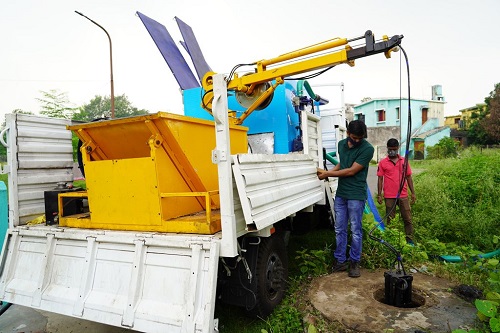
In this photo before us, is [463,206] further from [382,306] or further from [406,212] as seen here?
[382,306]

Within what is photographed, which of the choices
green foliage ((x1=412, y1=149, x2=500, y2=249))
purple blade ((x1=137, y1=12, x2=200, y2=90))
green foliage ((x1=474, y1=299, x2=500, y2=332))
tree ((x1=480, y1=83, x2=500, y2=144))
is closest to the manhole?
green foliage ((x1=474, y1=299, x2=500, y2=332))

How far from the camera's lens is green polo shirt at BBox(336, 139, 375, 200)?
365 cm

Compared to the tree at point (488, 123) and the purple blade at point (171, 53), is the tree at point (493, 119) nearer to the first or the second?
the tree at point (488, 123)

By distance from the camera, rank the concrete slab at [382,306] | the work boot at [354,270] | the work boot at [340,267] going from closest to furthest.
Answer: the concrete slab at [382,306]
the work boot at [354,270]
the work boot at [340,267]

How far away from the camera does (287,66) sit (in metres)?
3.84

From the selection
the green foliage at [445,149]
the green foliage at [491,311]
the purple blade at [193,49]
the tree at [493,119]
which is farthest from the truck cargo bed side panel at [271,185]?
the tree at [493,119]

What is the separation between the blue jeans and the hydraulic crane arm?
1630 mm

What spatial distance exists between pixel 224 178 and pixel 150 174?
2.43 feet

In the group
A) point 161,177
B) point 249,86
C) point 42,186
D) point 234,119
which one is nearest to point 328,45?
point 249,86

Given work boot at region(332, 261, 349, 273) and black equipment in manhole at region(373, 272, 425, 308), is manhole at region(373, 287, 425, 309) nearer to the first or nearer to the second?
→ black equipment in manhole at region(373, 272, 425, 308)

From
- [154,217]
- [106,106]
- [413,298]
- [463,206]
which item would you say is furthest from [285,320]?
[106,106]

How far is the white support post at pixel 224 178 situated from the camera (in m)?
2.22

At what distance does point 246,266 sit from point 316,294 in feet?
3.57

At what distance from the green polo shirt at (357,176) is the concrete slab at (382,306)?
0.94 metres
